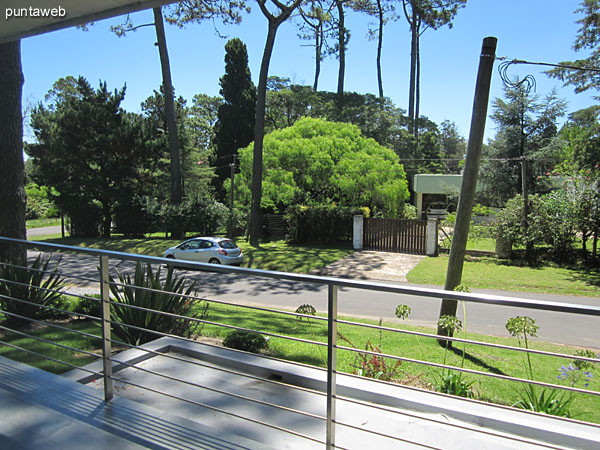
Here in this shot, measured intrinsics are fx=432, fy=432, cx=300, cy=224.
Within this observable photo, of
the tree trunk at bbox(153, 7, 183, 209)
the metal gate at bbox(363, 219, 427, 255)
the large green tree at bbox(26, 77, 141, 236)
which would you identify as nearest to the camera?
the metal gate at bbox(363, 219, 427, 255)

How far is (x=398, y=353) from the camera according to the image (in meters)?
6.03

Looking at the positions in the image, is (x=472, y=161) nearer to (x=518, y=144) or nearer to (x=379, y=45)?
(x=518, y=144)

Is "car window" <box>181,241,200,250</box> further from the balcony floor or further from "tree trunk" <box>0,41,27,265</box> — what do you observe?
the balcony floor

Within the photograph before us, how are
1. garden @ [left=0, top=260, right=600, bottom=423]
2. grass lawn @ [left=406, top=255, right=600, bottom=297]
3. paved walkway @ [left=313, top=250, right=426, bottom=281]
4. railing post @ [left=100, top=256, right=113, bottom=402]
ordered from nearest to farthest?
railing post @ [left=100, top=256, right=113, bottom=402] < garden @ [left=0, top=260, right=600, bottom=423] < grass lawn @ [left=406, top=255, right=600, bottom=297] < paved walkway @ [left=313, top=250, right=426, bottom=281]

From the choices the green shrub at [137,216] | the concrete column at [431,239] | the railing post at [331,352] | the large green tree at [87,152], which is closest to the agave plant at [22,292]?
the railing post at [331,352]

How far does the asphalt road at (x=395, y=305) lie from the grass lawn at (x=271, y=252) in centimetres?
285

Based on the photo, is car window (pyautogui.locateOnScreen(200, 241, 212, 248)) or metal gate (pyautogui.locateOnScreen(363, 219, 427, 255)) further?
metal gate (pyautogui.locateOnScreen(363, 219, 427, 255))

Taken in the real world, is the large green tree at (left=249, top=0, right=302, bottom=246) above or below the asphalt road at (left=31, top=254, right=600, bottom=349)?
above

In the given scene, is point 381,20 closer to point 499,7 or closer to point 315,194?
point 315,194

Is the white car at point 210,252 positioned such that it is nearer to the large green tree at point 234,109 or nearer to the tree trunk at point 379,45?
the large green tree at point 234,109

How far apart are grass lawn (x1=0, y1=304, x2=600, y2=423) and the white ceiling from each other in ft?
10.7

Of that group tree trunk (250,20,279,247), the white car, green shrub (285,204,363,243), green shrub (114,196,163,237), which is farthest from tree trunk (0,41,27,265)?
green shrub (114,196,163,237)

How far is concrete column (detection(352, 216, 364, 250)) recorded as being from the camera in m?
21.7

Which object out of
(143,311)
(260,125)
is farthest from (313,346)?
(260,125)
